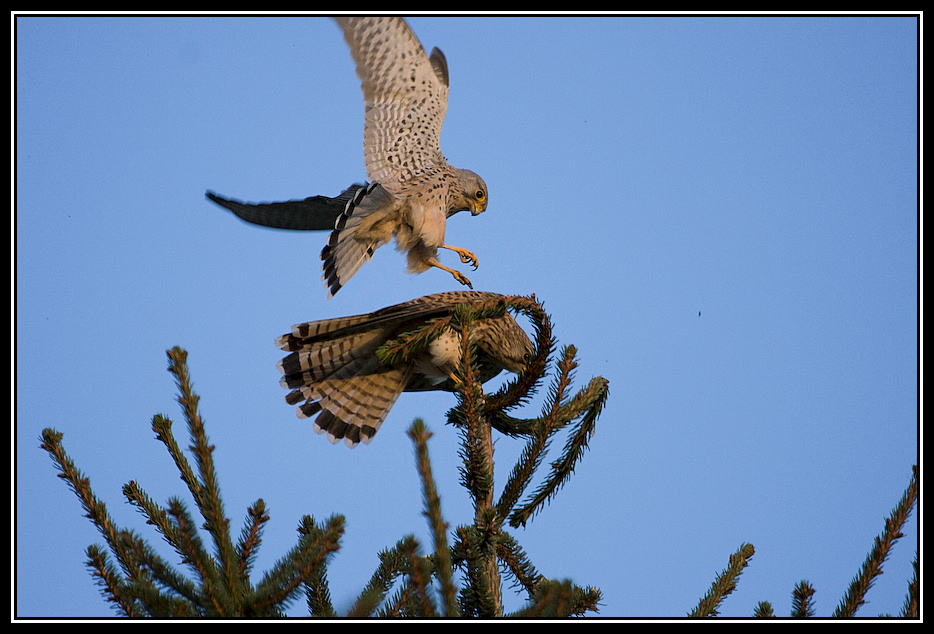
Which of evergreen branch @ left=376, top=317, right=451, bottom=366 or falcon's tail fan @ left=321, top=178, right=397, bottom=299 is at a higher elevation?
falcon's tail fan @ left=321, top=178, right=397, bottom=299

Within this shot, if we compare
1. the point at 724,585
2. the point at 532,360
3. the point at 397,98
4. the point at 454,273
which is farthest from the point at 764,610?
the point at 397,98

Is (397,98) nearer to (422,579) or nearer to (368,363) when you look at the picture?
(368,363)

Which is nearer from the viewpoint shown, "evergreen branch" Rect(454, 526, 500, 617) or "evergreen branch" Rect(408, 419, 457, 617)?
"evergreen branch" Rect(408, 419, 457, 617)

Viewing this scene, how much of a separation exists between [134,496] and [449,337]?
153cm

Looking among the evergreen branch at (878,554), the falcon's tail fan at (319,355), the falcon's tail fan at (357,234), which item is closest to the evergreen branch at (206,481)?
the falcon's tail fan at (319,355)

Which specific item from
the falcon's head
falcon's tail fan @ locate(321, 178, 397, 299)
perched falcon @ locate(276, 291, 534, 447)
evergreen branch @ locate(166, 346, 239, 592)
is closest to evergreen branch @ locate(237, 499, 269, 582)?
evergreen branch @ locate(166, 346, 239, 592)

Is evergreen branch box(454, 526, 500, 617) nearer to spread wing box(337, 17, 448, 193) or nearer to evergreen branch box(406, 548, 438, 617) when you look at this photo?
evergreen branch box(406, 548, 438, 617)

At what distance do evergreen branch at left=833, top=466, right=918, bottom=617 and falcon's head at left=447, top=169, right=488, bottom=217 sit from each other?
12.4 feet

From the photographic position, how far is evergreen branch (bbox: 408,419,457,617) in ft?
6.00

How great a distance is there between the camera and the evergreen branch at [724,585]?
2656 millimetres

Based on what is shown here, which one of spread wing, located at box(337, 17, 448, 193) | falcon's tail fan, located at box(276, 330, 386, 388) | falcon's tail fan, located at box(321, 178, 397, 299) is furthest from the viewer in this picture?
spread wing, located at box(337, 17, 448, 193)

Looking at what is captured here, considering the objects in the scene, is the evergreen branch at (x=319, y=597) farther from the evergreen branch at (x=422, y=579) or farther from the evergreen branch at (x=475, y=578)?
the evergreen branch at (x=422, y=579)
